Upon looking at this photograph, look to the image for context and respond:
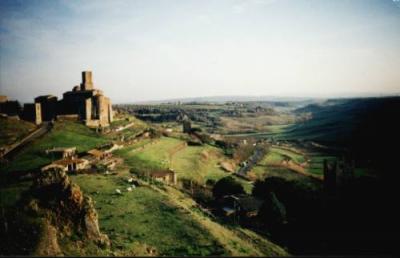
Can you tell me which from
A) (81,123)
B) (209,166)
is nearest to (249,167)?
(209,166)

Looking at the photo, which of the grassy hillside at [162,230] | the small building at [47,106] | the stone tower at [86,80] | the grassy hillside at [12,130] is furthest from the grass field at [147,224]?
the stone tower at [86,80]

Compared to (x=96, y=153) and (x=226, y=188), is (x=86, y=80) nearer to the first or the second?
(x=96, y=153)

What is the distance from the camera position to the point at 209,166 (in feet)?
172

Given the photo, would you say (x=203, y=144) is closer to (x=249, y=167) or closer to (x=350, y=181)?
(x=249, y=167)

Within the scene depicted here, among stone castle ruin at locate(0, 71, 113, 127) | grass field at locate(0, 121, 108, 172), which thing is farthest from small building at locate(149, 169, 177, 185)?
stone castle ruin at locate(0, 71, 113, 127)

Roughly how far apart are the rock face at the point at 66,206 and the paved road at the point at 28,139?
1673 centimetres

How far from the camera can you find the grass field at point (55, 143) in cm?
2967

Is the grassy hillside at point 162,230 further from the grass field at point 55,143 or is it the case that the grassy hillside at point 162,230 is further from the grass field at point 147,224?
the grass field at point 55,143

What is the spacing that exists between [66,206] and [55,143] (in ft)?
82.5

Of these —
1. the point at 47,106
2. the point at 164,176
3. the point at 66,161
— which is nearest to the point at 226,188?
the point at 164,176

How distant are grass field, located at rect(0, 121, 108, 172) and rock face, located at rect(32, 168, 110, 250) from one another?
1356 cm

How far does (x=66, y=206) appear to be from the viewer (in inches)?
614

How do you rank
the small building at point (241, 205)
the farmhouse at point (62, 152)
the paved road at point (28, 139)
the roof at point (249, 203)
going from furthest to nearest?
the farmhouse at point (62, 152), the paved road at point (28, 139), the roof at point (249, 203), the small building at point (241, 205)

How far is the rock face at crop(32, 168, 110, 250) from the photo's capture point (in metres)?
15.0
